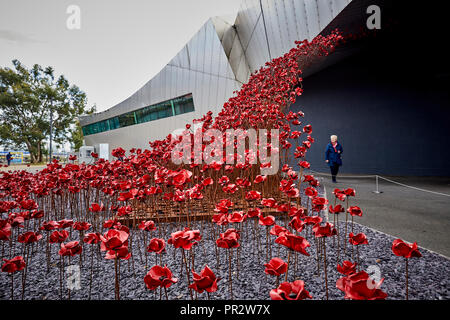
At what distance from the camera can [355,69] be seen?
29.8 feet

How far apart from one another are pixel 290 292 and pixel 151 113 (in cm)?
1623

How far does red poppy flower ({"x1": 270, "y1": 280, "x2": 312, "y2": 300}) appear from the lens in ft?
2.17

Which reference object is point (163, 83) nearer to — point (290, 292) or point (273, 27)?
point (273, 27)

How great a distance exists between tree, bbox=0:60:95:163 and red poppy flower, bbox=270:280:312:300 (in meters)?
33.4

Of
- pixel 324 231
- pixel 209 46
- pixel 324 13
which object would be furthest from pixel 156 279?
pixel 209 46

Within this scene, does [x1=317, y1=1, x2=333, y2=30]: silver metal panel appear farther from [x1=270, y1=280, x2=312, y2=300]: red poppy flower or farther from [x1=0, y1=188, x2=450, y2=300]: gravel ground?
[x1=270, y1=280, x2=312, y2=300]: red poppy flower

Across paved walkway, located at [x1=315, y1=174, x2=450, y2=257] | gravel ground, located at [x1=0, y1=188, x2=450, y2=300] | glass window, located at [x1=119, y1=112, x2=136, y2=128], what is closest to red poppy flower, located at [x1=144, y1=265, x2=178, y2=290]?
gravel ground, located at [x1=0, y1=188, x2=450, y2=300]

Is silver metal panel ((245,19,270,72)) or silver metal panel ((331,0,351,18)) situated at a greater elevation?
silver metal panel ((245,19,270,72))

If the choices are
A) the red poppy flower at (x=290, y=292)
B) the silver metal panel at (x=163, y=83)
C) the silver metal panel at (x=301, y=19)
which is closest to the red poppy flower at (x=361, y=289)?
the red poppy flower at (x=290, y=292)

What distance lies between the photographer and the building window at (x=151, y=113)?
1244cm

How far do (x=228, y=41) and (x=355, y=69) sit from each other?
5.85 m

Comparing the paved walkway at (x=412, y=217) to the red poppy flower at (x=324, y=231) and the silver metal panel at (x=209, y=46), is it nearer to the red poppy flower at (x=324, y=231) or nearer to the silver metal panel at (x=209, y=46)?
the red poppy flower at (x=324, y=231)

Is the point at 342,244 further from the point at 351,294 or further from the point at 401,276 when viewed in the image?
the point at 351,294

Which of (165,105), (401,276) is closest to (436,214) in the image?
(401,276)
